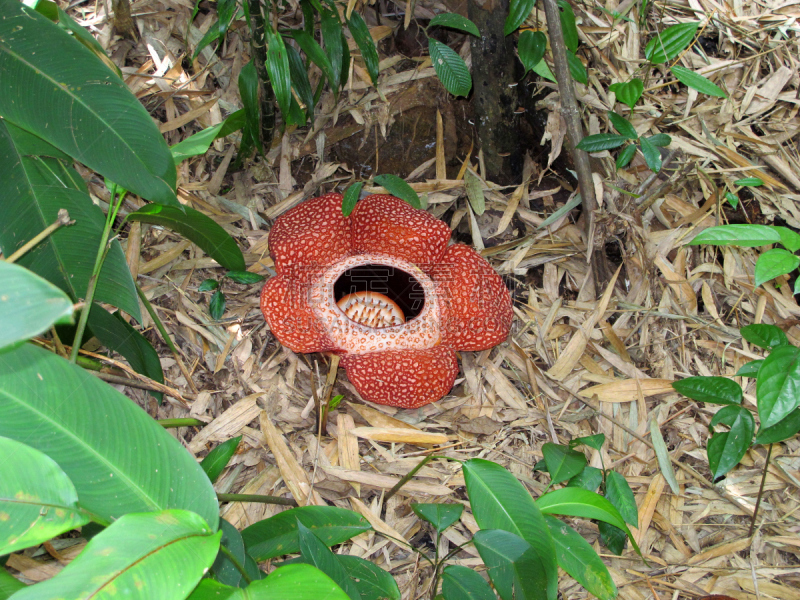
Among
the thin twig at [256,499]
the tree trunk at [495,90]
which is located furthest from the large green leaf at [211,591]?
the tree trunk at [495,90]

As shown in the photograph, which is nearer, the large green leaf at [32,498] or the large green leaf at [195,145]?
the large green leaf at [32,498]

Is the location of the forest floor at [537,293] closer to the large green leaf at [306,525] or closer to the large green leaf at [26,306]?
the large green leaf at [306,525]

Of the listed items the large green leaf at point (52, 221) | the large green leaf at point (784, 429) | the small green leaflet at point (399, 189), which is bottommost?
the large green leaf at point (784, 429)

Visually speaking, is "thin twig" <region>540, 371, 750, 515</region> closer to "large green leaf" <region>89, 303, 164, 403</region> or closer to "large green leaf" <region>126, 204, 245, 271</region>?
"large green leaf" <region>126, 204, 245, 271</region>

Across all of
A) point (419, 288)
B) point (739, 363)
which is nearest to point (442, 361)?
point (419, 288)

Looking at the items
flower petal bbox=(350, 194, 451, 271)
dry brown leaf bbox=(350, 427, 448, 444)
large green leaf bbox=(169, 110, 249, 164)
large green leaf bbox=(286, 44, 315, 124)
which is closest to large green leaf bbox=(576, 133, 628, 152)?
flower petal bbox=(350, 194, 451, 271)

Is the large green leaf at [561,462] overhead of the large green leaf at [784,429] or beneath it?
beneath
